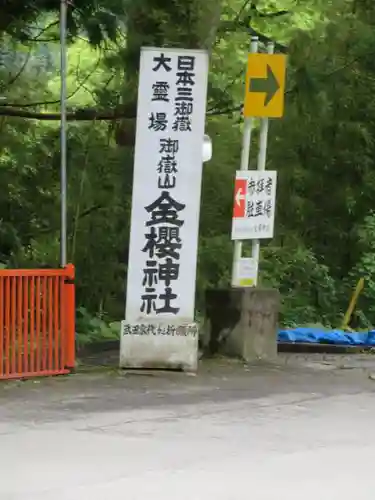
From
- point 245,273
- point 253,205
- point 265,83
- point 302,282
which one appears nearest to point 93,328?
point 245,273

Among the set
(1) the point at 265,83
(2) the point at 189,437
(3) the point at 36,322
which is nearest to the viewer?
(2) the point at 189,437

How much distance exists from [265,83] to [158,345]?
3.53 metres

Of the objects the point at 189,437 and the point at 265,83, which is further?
the point at 265,83

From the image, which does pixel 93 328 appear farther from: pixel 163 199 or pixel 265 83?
pixel 265 83

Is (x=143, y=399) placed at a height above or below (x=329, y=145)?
below

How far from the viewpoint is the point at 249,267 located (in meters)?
10.6

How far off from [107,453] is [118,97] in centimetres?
733

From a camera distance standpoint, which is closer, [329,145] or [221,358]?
[221,358]

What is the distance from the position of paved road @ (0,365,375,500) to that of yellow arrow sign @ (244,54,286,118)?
328 cm

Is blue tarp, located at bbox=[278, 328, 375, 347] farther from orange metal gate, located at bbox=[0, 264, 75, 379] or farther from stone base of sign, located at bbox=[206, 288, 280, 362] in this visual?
orange metal gate, located at bbox=[0, 264, 75, 379]

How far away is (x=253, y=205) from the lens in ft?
34.0

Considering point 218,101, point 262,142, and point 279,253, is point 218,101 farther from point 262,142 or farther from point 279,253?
point 279,253

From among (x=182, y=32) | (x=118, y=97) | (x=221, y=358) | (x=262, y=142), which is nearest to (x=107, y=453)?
(x=221, y=358)

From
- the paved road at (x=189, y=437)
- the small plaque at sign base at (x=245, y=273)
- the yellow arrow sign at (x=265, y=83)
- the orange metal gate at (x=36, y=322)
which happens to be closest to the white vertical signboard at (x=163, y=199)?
the paved road at (x=189, y=437)
